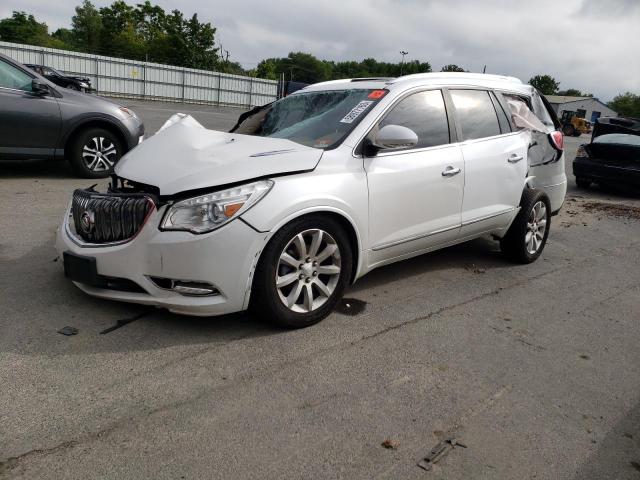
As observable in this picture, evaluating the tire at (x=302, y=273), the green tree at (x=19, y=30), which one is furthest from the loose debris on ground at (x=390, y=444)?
the green tree at (x=19, y=30)

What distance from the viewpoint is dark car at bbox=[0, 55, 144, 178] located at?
7102mm

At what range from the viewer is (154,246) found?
129 inches

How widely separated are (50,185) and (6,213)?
64.6 inches

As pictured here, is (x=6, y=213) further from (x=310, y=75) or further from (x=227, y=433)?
(x=310, y=75)

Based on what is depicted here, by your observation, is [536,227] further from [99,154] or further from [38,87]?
[38,87]

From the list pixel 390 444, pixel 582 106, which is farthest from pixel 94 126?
pixel 582 106

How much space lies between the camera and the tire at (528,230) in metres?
5.36

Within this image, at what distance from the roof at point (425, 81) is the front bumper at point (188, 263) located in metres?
1.85

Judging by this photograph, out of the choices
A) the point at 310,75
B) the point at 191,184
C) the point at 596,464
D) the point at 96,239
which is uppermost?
the point at 310,75

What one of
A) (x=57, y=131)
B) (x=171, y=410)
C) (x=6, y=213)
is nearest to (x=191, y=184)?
(x=171, y=410)

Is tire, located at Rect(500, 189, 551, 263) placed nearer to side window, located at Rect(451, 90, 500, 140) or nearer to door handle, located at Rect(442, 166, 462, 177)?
side window, located at Rect(451, 90, 500, 140)

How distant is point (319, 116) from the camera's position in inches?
170

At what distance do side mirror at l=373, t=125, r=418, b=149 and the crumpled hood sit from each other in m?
0.45

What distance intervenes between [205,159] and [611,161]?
1004 centimetres
